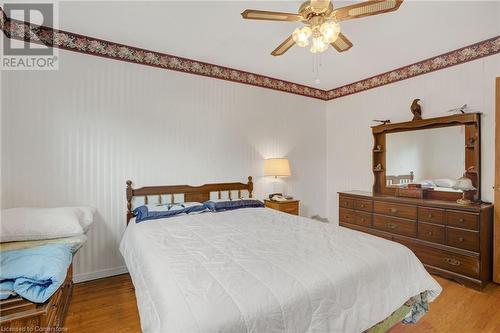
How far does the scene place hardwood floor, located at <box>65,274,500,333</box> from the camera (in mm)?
2008

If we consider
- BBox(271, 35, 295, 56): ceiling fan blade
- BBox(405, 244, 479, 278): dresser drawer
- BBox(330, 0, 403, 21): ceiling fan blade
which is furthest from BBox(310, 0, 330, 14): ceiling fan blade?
BBox(405, 244, 479, 278): dresser drawer

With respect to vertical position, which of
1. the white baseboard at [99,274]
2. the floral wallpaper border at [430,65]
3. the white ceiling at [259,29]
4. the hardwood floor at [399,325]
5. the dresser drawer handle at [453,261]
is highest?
the white ceiling at [259,29]

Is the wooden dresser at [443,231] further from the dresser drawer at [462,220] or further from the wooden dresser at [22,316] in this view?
the wooden dresser at [22,316]

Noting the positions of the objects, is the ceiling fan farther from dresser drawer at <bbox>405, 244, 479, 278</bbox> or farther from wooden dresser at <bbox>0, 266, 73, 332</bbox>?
dresser drawer at <bbox>405, 244, 479, 278</bbox>

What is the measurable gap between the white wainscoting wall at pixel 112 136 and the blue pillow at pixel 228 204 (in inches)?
19.4

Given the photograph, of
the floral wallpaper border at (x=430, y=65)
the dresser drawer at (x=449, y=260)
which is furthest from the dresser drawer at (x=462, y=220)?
the floral wallpaper border at (x=430, y=65)

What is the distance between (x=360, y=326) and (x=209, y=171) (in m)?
2.61

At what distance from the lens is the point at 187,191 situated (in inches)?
131

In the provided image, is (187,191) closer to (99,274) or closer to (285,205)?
(99,274)

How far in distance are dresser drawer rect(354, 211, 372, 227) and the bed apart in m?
1.68

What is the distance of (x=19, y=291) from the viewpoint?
3.89 ft

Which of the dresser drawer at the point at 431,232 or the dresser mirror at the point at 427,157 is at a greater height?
the dresser mirror at the point at 427,157

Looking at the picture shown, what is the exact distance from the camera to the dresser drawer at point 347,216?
3828 mm

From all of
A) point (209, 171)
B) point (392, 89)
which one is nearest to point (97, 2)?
point (209, 171)
